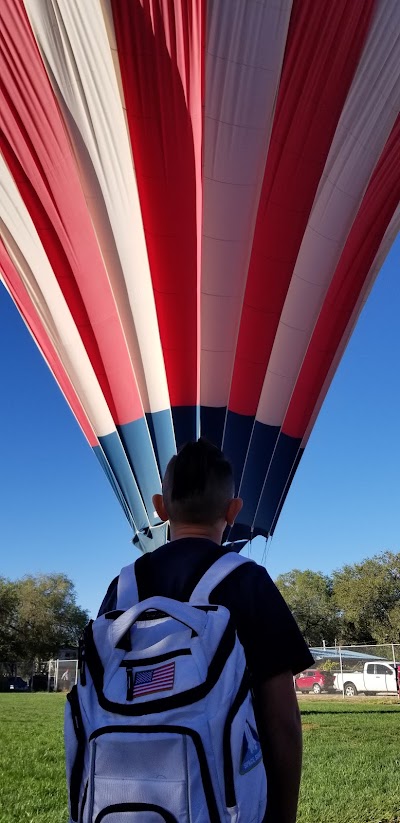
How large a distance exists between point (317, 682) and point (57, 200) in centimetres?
2082

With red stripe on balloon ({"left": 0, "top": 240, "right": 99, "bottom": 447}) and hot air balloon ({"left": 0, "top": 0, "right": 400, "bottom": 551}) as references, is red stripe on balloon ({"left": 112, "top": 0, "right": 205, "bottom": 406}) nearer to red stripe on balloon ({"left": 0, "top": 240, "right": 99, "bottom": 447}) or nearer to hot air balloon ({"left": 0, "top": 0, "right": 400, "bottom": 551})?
hot air balloon ({"left": 0, "top": 0, "right": 400, "bottom": 551})

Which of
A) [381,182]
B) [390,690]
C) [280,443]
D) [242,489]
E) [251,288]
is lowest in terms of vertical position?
[390,690]

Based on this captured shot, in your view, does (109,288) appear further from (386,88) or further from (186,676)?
(186,676)

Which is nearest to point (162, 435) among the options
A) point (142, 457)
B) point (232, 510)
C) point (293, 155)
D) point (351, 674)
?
point (142, 457)

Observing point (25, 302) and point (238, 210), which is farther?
point (25, 302)

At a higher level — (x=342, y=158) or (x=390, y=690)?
(x=342, y=158)

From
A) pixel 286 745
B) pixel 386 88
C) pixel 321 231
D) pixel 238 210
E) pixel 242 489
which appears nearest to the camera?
pixel 286 745

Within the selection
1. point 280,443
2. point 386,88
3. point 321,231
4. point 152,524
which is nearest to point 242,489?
point 280,443

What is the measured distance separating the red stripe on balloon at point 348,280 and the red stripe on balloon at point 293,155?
825 millimetres

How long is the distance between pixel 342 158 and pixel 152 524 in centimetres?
450

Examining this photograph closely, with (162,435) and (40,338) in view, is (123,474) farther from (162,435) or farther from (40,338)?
(40,338)

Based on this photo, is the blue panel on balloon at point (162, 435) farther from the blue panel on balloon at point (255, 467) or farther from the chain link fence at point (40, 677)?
the chain link fence at point (40, 677)

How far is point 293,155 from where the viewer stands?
6371mm

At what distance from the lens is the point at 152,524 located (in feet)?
23.5
